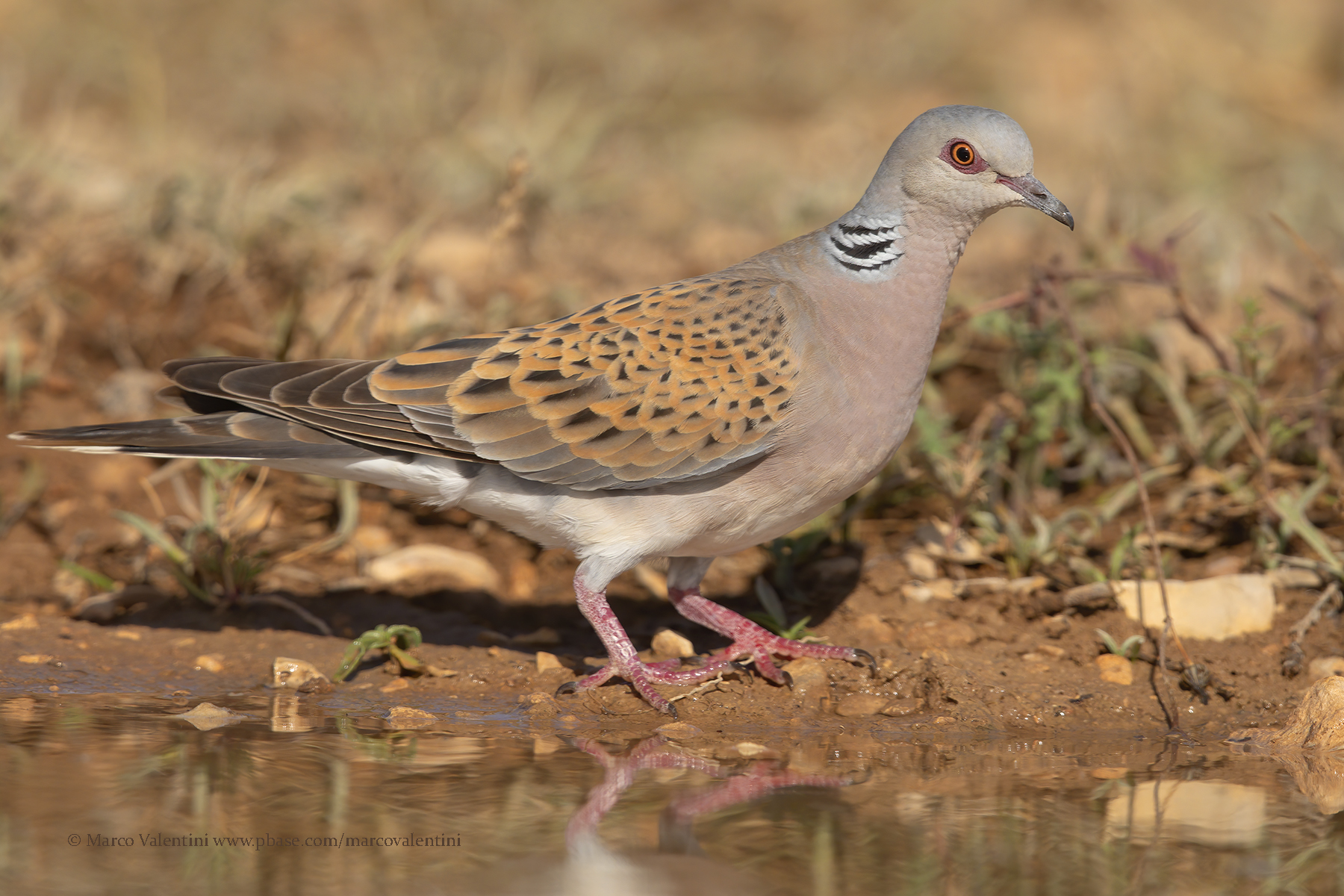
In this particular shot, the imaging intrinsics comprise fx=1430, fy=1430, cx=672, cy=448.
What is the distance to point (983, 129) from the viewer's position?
4.19 m

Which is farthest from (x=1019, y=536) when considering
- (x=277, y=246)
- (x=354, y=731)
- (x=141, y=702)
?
(x=277, y=246)

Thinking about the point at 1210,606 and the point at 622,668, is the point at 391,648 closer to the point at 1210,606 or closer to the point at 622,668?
the point at 622,668

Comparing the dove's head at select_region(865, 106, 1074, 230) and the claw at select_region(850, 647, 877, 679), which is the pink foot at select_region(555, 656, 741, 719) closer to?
the claw at select_region(850, 647, 877, 679)

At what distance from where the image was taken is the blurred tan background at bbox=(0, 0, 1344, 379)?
641cm

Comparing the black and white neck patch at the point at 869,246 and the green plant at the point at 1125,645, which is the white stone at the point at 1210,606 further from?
the black and white neck patch at the point at 869,246

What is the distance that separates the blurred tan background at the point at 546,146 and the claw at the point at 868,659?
171 cm

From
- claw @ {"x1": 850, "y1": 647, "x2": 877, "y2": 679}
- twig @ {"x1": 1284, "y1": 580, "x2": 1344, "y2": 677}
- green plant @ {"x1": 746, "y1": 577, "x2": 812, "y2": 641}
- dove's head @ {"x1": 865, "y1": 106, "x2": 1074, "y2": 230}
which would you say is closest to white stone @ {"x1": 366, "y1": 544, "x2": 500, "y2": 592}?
green plant @ {"x1": 746, "y1": 577, "x2": 812, "y2": 641}

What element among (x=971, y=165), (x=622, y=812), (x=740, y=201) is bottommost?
(x=622, y=812)

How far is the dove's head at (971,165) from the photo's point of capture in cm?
418

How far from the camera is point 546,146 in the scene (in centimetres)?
810

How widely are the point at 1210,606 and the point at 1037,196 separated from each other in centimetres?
143

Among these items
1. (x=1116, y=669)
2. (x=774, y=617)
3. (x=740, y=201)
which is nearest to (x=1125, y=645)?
(x=1116, y=669)

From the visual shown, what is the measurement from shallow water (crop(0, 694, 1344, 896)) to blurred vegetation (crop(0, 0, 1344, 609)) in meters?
1.53

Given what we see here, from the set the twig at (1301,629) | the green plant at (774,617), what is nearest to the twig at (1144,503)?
the twig at (1301,629)
